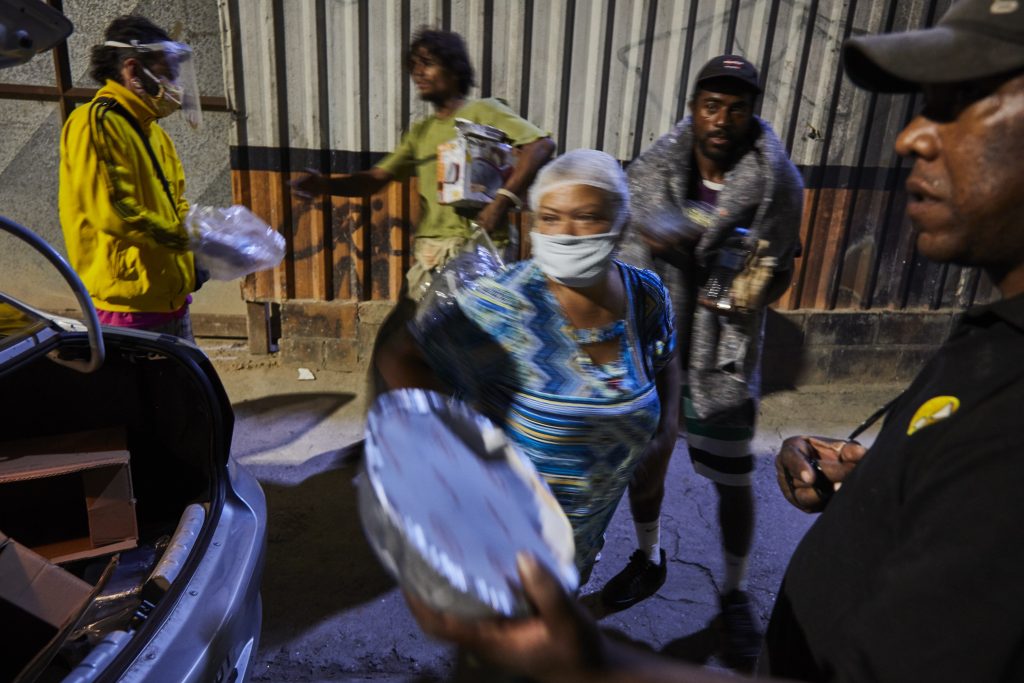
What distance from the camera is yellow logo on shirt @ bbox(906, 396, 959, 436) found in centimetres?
93

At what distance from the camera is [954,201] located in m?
0.92

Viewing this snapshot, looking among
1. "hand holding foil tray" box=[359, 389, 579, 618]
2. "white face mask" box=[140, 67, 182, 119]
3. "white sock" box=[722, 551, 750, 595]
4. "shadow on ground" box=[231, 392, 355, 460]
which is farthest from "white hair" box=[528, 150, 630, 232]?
"shadow on ground" box=[231, 392, 355, 460]

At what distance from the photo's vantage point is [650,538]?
3.03 metres

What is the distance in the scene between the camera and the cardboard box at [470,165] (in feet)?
11.4

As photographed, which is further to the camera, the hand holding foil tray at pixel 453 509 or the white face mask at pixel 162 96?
the white face mask at pixel 162 96

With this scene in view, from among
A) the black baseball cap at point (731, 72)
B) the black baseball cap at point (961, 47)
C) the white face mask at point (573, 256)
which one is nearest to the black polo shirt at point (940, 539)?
the black baseball cap at point (961, 47)

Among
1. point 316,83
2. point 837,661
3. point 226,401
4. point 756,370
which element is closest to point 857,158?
point 756,370

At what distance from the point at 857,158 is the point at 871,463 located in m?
4.78

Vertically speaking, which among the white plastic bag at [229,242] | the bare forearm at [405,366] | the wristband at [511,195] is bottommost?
the white plastic bag at [229,242]

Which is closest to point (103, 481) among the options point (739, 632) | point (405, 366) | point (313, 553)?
point (405, 366)

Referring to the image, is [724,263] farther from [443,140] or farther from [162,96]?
[162,96]

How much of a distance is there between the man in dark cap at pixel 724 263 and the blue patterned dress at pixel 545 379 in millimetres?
817

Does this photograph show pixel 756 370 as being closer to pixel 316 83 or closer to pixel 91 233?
pixel 91 233

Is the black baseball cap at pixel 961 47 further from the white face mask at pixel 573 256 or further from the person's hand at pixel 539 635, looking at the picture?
the white face mask at pixel 573 256
